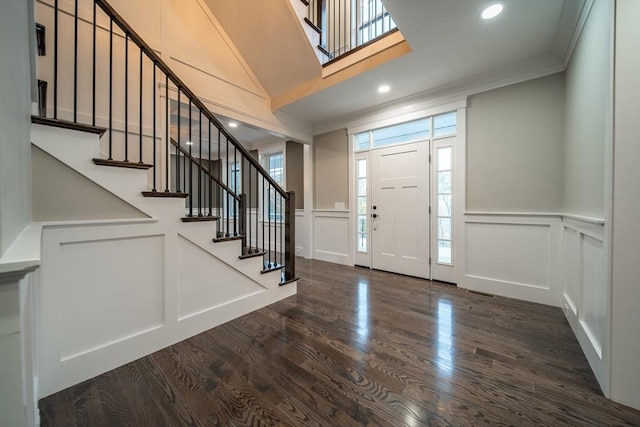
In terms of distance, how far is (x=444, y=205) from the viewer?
334 centimetres

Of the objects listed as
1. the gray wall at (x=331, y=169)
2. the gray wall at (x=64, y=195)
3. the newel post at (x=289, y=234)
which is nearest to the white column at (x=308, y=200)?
the gray wall at (x=331, y=169)

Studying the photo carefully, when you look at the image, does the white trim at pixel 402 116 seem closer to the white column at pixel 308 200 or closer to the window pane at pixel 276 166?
the white column at pixel 308 200

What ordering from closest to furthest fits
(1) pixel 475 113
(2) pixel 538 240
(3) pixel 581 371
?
(3) pixel 581 371 < (2) pixel 538 240 < (1) pixel 475 113

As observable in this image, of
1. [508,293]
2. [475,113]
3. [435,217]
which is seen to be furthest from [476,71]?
[508,293]

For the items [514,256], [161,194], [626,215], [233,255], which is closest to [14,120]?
[161,194]

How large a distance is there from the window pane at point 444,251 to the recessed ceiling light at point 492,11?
95.4 inches

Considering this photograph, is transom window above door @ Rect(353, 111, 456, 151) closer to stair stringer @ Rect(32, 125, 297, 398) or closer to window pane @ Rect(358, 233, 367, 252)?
window pane @ Rect(358, 233, 367, 252)

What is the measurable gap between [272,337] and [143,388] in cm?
84

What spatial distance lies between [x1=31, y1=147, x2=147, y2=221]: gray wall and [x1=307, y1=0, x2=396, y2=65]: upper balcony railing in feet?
10.8

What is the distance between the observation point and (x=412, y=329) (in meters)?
2.10

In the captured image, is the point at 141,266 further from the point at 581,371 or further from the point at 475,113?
the point at 475,113

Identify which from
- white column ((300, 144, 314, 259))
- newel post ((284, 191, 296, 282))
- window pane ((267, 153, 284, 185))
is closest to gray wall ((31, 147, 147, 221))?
newel post ((284, 191, 296, 282))

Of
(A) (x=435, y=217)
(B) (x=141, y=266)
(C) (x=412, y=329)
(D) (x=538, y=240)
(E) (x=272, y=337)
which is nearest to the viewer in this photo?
(B) (x=141, y=266)

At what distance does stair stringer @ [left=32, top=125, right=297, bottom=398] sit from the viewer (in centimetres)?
139
